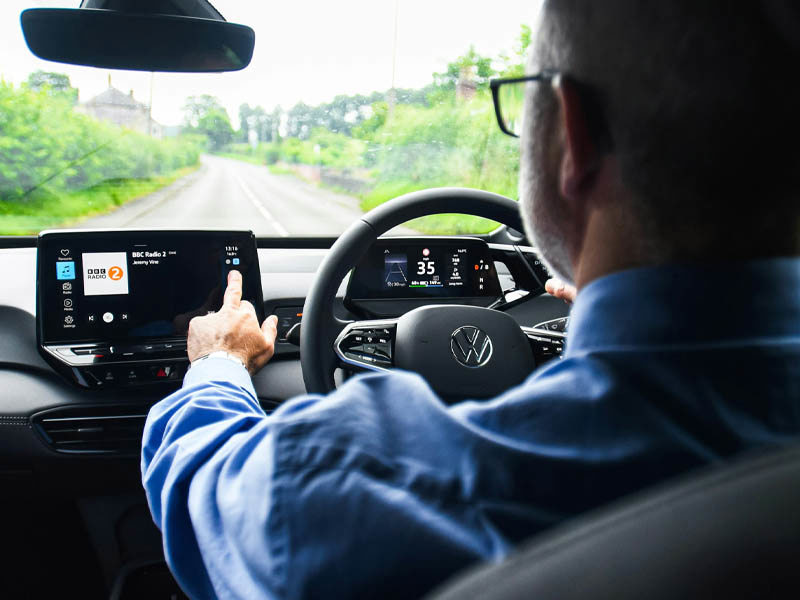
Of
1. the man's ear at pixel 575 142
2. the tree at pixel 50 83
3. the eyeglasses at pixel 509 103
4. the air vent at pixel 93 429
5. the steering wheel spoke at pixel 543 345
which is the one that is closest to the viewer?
the man's ear at pixel 575 142

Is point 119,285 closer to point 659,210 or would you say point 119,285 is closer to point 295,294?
point 295,294

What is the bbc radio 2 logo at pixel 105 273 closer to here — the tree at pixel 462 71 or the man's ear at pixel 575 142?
the tree at pixel 462 71

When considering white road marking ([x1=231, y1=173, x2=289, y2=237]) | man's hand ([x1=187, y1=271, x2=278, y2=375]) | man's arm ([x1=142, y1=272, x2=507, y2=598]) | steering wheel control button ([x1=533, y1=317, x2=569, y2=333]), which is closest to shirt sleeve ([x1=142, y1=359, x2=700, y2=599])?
man's arm ([x1=142, y1=272, x2=507, y2=598])

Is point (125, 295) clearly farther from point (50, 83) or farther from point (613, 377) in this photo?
point (613, 377)

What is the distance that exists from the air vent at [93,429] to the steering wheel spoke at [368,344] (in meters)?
0.79

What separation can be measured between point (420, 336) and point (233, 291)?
57 centimetres

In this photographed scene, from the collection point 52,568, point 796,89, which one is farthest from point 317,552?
point 52,568

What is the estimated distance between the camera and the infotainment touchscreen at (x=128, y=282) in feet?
7.11

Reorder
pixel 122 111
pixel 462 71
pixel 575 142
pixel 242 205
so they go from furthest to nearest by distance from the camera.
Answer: pixel 462 71, pixel 242 205, pixel 122 111, pixel 575 142

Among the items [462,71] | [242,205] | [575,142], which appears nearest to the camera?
[575,142]

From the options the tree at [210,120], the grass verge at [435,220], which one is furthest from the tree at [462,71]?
the tree at [210,120]

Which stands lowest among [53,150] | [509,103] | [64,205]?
[64,205]

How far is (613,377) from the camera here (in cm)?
73

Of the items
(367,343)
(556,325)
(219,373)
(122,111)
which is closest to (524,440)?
→ (219,373)
